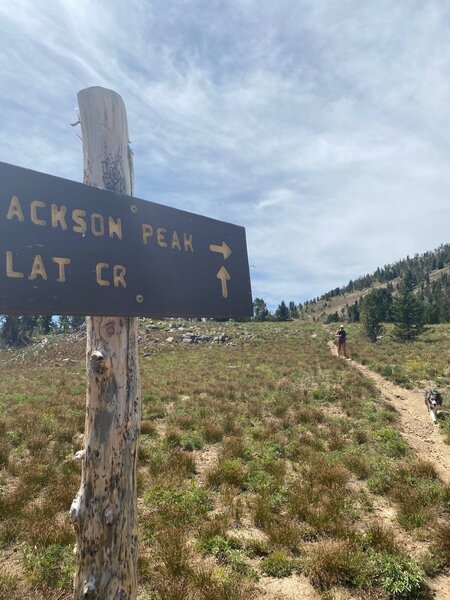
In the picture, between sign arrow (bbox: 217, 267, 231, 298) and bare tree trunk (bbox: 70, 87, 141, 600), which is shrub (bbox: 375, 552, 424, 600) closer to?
bare tree trunk (bbox: 70, 87, 141, 600)

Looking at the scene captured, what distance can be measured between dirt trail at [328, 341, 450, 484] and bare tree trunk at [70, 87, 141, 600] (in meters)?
7.68

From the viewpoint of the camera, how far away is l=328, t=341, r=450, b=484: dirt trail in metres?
9.52

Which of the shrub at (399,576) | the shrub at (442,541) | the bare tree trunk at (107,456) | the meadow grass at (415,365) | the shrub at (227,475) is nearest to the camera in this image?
the bare tree trunk at (107,456)

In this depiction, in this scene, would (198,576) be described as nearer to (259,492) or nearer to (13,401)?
(259,492)

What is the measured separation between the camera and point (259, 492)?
7.38 m

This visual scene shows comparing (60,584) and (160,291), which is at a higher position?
(160,291)

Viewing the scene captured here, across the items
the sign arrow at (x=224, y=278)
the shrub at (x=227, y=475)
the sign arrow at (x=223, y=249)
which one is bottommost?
the shrub at (x=227, y=475)

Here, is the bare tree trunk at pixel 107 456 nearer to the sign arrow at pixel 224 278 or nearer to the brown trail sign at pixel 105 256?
the brown trail sign at pixel 105 256

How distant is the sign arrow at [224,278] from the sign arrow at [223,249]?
139 millimetres

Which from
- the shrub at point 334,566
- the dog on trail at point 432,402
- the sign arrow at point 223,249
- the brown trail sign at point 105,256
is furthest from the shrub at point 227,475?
the dog on trail at point 432,402

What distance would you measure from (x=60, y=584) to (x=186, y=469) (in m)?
3.98

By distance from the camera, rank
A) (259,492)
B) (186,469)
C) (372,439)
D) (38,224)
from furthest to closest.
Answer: (372,439), (186,469), (259,492), (38,224)

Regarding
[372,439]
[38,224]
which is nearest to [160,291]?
[38,224]

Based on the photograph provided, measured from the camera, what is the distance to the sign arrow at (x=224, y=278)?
312 centimetres
